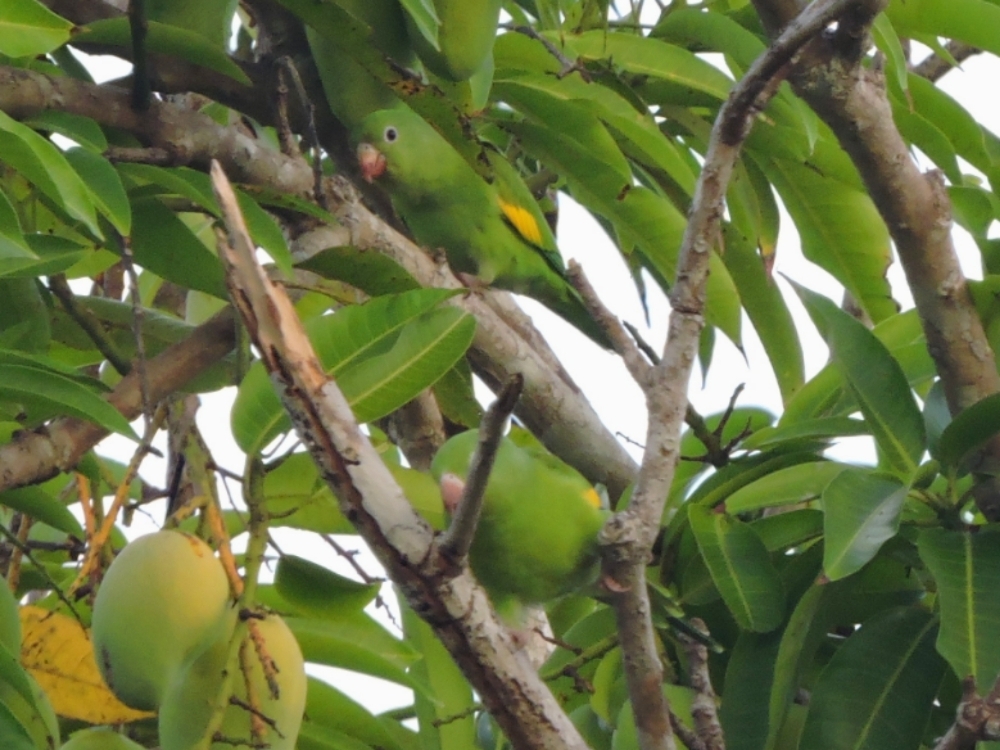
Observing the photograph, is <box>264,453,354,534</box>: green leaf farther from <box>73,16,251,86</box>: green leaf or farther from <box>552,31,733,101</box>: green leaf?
<box>552,31,733,101</box>: green leaf

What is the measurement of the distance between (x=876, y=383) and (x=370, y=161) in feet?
2.55

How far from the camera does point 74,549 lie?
1.07 metres

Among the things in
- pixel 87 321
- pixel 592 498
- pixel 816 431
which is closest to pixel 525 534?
pixel 592 498

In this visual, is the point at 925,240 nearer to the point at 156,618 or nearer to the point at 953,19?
the point at 953,19

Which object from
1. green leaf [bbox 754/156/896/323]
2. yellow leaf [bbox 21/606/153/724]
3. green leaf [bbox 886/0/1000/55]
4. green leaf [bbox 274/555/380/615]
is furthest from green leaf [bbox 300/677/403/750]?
green leaf [bbox 886/0/1000/55]

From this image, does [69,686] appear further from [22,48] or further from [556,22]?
[556,22]

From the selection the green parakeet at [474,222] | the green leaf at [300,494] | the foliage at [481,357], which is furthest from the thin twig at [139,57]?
the green parakeet at [474,222]

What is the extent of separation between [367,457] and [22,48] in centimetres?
43

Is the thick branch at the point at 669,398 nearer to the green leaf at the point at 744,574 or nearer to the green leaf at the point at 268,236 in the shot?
the green leaf at the point at 744,574

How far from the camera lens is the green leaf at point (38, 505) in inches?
45.0

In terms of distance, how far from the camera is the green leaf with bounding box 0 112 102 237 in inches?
33.8

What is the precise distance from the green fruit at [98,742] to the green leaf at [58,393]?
24 cm

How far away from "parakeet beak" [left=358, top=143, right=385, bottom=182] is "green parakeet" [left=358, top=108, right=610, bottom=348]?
0.09 meters

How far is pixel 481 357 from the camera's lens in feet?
4.32
